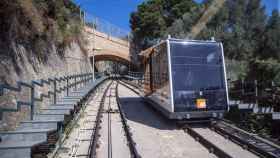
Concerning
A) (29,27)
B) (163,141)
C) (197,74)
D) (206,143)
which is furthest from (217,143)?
(29,27)

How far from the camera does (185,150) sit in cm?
880

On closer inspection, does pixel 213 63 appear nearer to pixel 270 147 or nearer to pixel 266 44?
pixel 270 147

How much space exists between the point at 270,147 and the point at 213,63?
13.3ft

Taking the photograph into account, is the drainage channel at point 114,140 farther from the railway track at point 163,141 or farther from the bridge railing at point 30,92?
the bridge railing at point 30,92

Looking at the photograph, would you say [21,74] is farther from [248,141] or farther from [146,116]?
[248,141]

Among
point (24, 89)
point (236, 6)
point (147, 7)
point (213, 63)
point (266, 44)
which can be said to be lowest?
point (24, 89)

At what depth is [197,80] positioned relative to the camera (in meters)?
11.5

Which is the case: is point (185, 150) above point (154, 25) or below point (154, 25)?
below

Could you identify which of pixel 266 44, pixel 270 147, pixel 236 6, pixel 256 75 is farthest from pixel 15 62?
pixel 236 6

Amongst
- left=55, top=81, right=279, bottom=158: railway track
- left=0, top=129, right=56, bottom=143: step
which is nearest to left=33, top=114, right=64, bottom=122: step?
left=55, top=81, right=279, bottom=158: railway track

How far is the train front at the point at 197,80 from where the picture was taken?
36.7ft

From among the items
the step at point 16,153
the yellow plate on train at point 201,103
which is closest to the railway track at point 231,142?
the yellow plate on train at point 201,103

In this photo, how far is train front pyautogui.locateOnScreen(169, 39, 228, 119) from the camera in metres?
11.2

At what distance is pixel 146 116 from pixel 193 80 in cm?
365
